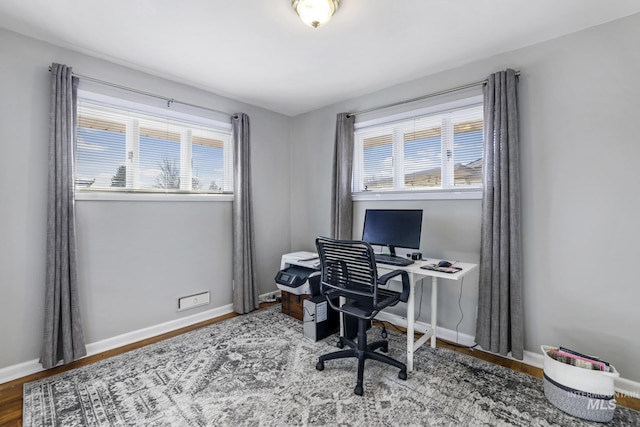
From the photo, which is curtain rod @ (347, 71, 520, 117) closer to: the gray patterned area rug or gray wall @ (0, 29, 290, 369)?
gray wall @ (0, 29, 290, 369)

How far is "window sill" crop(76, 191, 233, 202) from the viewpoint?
2.47 m

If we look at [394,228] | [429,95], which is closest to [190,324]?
[394,228]

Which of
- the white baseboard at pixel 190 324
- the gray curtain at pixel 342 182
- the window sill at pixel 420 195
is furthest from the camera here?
the gray curtain at pixel 342 182

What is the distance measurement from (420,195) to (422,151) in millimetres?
452

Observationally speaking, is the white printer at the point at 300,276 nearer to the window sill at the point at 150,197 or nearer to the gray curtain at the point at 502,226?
the window sill at the point at 150,197

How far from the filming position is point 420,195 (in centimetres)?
288

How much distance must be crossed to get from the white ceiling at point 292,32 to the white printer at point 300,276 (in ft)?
6.08

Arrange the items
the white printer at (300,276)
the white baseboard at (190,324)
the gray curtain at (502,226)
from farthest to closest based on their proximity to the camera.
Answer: the white printer at (300,276) → the gray curtain at (502,226) → the white baseboard at (190,324)

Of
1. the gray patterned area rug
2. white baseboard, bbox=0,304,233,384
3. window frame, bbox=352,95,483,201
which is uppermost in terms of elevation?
window frame, bbox=352,95,483,201

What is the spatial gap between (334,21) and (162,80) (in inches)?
72.7

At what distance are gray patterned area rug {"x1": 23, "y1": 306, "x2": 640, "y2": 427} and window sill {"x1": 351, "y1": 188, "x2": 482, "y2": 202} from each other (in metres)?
1.33

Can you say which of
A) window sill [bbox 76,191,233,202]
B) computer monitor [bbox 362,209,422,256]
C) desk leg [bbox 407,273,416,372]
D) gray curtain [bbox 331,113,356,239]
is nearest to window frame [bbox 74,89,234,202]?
window sill [bbox 76,191,233,202]

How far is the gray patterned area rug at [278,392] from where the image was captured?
171 centimetres

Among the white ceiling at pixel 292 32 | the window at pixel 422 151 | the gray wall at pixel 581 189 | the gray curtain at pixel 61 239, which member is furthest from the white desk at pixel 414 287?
the gray curtain at pixel 61 239
